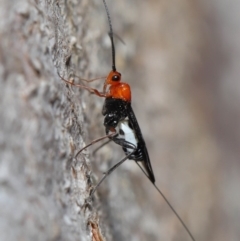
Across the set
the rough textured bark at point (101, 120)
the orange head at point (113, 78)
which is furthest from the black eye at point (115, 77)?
the rough textured bark at point (101, 120)

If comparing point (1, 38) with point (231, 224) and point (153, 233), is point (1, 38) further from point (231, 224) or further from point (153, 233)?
point (231, 224)

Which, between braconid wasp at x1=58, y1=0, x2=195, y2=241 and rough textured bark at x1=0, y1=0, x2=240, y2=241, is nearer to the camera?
rough textured bark at x1=0, y1=0, x2=240, y2=241

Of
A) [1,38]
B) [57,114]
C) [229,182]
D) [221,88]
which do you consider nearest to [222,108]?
[221,88]

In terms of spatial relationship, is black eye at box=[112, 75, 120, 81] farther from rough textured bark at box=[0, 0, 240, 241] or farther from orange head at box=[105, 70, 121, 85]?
rough textured bark at box=[0, 0, 240, 241]

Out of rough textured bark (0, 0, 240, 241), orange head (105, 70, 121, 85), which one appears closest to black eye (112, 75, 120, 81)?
orange head (105, 70, 121, 85)

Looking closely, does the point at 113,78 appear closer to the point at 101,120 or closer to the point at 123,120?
the point at 123,120

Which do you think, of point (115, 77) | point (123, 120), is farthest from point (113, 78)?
point (123, 120)

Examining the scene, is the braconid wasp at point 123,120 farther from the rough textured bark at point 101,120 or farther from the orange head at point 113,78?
the rough textured bark at point 101,120

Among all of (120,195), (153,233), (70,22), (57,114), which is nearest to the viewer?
(57,114)
